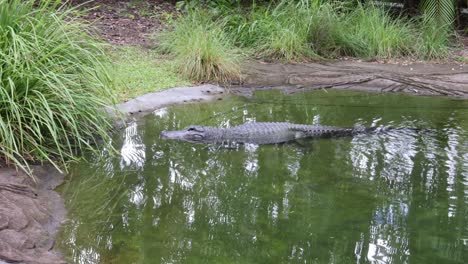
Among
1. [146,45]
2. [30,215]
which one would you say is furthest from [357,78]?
[30,215]

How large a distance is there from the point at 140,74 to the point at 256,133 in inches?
86.4

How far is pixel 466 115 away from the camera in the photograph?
6062 millimetres

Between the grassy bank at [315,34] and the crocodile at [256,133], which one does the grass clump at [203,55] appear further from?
the crocodile at [256,133]

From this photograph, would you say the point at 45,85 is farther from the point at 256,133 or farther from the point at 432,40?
the point at 432,40

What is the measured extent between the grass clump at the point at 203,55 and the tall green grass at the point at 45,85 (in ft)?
8.29

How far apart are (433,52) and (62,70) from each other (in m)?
6.03

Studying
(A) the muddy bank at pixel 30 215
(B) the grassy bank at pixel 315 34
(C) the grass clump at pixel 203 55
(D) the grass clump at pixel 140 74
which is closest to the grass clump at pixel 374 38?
(B) the grassy bank at pixel 315 34

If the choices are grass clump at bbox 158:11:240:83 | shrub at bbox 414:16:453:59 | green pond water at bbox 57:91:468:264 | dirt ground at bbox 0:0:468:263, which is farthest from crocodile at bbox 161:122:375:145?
shrub at bbox 414:16:453:59

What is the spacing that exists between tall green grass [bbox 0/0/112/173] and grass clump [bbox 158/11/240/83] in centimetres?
253

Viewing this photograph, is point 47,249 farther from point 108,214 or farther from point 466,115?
point 466,115

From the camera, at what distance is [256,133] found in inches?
204

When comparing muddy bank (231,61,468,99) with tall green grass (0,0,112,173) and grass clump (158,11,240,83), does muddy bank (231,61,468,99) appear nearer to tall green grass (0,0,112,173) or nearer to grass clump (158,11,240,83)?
grass clump (158,11,240,83)

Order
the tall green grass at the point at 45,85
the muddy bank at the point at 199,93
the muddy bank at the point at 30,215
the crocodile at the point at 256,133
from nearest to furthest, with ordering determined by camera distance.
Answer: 1. the muddy bank at the point at 30,215
2. the muddy bank at the point at 199,93
3. the tall green grass at the point at 45,85
4. the crocodile at the point at 256,133

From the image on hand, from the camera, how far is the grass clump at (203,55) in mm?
7098
